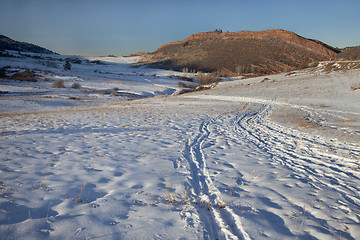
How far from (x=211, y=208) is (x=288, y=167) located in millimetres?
3172

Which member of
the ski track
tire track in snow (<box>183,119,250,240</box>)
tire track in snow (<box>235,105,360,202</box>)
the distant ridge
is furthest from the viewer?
the distant ridge

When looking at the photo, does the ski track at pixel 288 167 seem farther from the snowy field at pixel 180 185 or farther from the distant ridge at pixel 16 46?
the distant ridge at pixel 16 46

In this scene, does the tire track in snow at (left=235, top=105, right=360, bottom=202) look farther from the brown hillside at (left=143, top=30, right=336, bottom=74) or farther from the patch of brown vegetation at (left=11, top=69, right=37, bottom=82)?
the brown hillside at (left=143, top=30, right=336, bottom=74)

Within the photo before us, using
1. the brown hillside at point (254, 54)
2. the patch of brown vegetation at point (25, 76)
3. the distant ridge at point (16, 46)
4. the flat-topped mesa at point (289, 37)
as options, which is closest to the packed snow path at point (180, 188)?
the patch of brown vegetation at point (25, 76)

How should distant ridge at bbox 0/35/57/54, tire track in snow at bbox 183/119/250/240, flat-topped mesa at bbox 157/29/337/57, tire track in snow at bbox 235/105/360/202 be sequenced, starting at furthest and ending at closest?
distant ridge at bbox 0/35/57/54 → flat-topped mesa at bbox 157/29/337/57 → tire track in snow at bbox 235/105/360/202 → tire track in snow at bbox 183/119/250/240

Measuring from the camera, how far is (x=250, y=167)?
554 cm

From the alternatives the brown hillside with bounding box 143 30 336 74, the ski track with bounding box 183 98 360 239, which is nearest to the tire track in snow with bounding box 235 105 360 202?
the ski track with bounding box 183 98 360 239

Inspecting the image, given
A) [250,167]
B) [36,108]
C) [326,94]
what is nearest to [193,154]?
[250,167]

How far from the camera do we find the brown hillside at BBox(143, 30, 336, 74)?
7631cm

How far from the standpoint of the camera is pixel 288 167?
5.46m

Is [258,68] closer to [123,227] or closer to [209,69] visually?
[209,69]

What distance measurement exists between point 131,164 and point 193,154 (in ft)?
6.97

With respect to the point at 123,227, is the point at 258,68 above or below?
above

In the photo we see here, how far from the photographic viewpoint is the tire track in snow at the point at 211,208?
3.04 m
